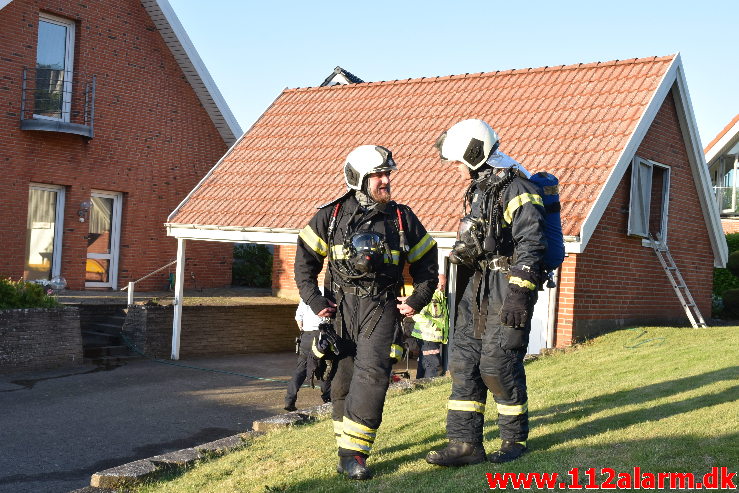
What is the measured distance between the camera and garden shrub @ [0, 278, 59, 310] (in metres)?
13.5

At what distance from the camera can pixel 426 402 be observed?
8695 mm

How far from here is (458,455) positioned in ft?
18.3

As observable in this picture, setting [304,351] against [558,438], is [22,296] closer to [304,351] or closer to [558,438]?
[304,351]

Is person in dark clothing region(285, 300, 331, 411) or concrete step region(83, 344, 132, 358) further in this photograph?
concrete step region(83, 344, 132, 358)

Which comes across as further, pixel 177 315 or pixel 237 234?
pixel 177 315

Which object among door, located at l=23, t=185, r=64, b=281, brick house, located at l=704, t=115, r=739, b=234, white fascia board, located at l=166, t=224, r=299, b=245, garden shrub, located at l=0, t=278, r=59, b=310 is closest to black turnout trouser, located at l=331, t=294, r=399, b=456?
white fascia board, located at l=166, t=224, r=299, b=245

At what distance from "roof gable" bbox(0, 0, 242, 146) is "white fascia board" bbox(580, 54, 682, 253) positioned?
11262mm

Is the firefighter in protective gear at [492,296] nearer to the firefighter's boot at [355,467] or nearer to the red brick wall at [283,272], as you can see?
the firefighter's boot at [355,467]

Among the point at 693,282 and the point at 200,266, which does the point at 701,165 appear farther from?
the point at 200,266

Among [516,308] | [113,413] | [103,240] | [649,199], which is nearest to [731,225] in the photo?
[649,199]

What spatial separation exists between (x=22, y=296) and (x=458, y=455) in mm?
10244

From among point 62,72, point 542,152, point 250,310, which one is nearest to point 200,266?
point 250,310

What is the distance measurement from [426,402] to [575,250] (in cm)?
398

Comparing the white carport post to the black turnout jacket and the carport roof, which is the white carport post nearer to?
the carport roof
